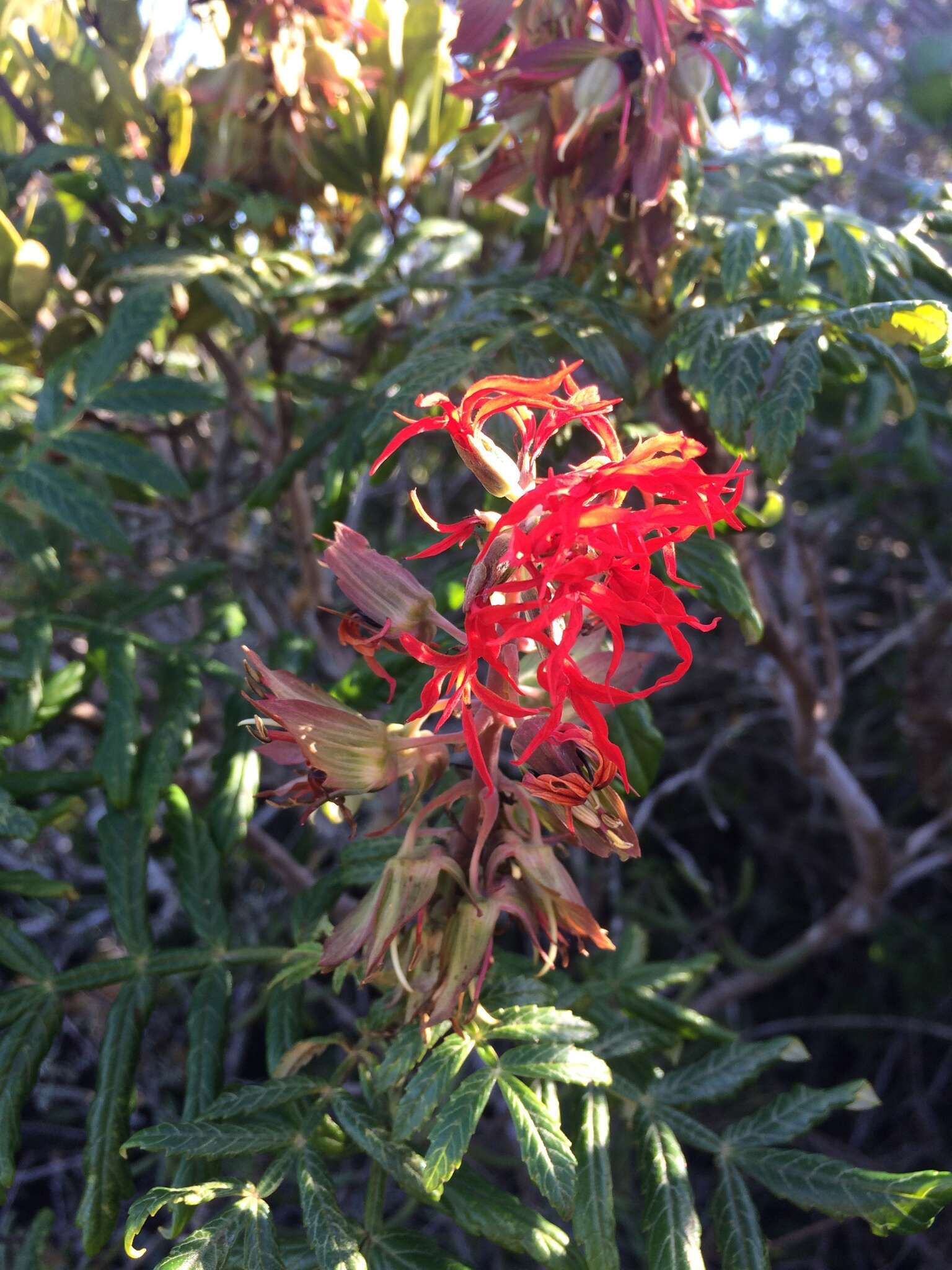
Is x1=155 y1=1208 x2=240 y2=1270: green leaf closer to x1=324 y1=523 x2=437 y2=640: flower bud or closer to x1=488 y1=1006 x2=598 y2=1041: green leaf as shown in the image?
x1=488 y1=1006 x2=598 y2=1041: green leaf

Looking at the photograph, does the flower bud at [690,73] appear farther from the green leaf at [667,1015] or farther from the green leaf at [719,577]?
Answer: the green leaf at [667,1015]

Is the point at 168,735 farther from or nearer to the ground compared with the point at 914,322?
nearer to the ground

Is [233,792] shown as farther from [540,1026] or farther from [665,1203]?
[665,1203]

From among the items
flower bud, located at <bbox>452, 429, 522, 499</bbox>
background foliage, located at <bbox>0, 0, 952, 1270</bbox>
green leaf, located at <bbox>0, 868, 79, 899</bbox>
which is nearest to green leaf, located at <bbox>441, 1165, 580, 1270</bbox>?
background foliage, located at <bbox>0, 0, 952, 1270</bbox>

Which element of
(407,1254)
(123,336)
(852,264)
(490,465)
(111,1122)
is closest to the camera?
(490,465)

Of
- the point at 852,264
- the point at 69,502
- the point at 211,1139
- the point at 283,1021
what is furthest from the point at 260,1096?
the point at 852,264

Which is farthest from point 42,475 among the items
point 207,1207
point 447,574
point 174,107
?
point 207,1207

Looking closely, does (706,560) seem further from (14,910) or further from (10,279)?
(14,910)
